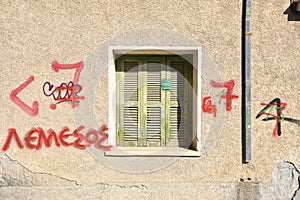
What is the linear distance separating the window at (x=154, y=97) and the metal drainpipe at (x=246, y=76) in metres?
0.70

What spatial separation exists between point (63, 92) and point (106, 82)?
574 mm

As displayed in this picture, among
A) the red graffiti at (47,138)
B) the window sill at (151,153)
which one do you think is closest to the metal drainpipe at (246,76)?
the window sill at (151,153)

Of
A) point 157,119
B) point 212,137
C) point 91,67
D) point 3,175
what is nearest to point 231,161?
point 212,137

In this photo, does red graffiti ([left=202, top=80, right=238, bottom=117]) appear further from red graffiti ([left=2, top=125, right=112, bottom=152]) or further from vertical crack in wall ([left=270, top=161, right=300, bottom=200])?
red graffiti ([left=2, top=125, right=112, bottom=152])

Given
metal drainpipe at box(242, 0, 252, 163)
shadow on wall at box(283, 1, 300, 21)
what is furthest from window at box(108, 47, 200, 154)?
shadow on wall at box(283, 1, 300, 21)

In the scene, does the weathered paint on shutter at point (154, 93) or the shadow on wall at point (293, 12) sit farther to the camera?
the weathered paint on shutter at point (154, 93)

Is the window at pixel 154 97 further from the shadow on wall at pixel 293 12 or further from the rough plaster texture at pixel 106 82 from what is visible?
the shadow on wall at pixel 293 12

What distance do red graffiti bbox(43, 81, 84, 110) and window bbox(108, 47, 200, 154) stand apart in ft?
1.86

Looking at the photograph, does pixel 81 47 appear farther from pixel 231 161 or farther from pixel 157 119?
pixel 231 161

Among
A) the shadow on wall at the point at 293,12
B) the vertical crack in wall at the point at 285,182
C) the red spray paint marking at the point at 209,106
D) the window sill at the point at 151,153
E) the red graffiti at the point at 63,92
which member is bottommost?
the vertical crack in wall at the point at 285,182

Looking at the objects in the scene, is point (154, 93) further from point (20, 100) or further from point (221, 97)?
point (20, 100)

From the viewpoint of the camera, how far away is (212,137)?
466 cm

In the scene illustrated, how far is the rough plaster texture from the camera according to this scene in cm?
462

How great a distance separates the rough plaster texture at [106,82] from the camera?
15.2 feet
